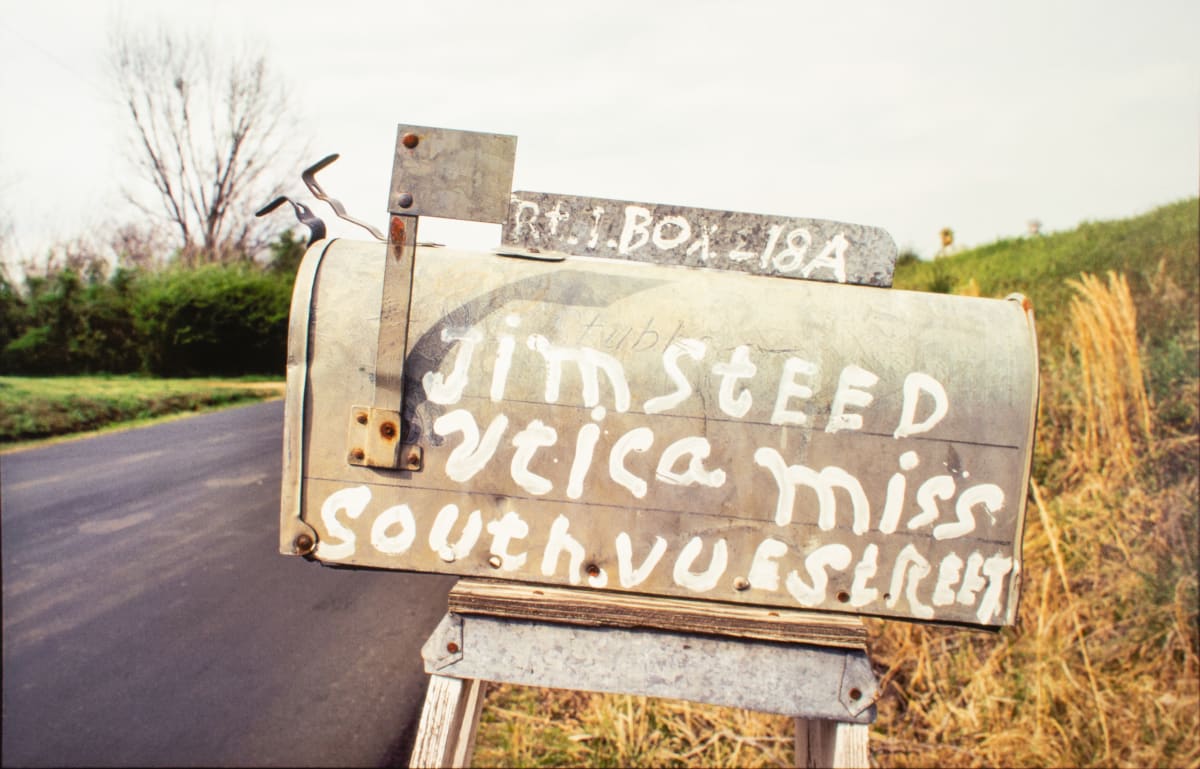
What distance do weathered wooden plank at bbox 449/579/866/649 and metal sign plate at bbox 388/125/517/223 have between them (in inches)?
20.5

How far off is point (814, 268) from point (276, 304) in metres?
13.9

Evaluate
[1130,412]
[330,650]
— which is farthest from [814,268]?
[330,650]

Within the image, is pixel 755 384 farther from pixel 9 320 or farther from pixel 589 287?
pixel 9 320

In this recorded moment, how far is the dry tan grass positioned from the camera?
227cm

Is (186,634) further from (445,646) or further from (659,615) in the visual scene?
(659,615)

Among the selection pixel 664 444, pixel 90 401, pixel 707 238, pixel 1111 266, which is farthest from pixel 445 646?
pixel 90 401

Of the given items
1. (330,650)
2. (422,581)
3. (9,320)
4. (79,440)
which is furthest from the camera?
(9,320)

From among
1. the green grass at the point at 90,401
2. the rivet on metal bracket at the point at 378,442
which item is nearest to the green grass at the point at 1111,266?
the rivet on metal bracket at the point at 378,442

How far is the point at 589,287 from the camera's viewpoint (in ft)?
3.41

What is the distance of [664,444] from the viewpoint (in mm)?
1005

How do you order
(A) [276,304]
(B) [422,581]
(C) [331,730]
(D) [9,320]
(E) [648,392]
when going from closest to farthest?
(E) [648,392], (C) [331,730], (B) [422,581], (D) [9,320], (A) [276,304]

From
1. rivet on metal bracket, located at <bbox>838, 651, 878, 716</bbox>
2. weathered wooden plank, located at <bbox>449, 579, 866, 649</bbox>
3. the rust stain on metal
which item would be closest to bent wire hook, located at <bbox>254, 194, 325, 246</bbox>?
the rust stain on metal

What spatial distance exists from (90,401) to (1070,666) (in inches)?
324

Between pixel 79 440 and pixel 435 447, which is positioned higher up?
pixel 435 447
